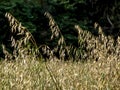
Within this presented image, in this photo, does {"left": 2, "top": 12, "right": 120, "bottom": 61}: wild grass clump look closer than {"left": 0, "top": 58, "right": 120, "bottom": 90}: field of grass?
Yes

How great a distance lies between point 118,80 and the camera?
13.1 ft

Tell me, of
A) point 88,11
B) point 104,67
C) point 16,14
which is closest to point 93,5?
point 88,11

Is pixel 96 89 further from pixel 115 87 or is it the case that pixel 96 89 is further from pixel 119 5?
pixel 119 5

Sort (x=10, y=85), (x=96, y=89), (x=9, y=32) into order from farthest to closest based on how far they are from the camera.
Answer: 1. (x=9, y=32)
2. (x=10, y=85)
3. (x=96, y=89)

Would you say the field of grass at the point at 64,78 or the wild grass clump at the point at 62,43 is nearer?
the wild grass clump at the point at 62,43

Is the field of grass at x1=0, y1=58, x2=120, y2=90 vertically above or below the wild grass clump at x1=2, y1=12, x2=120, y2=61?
below

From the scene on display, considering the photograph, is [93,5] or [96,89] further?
[93,5]

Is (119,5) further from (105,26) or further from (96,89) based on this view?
(96,89)

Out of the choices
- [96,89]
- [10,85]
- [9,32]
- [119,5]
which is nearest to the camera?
[96,89]

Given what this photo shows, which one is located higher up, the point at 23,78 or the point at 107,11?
the point at 23,78

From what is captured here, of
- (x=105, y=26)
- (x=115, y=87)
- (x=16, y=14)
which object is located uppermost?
(x=115, y=87)

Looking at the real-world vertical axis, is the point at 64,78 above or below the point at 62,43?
below

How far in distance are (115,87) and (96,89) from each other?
22cm

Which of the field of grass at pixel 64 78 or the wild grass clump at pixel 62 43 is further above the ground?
the wild grass clump at pixel 62 43
